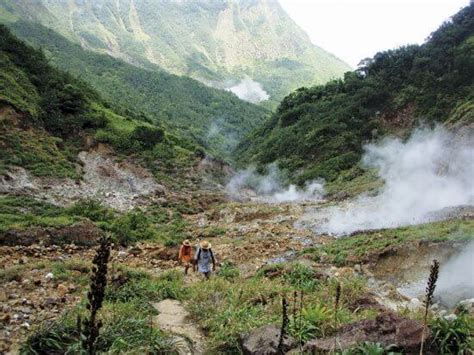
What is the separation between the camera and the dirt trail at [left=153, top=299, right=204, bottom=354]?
21.2 ft

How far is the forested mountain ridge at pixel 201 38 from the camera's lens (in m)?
140

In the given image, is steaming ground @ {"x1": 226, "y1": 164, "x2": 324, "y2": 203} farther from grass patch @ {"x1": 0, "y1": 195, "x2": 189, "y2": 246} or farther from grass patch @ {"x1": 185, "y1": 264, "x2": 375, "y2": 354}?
grass patch @ {"x1": 185, "y1": 264, "x2": 375, "y2": 354}

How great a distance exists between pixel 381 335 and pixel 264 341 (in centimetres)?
145

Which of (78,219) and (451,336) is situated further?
(78,219)

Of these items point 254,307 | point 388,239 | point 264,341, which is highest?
point 388,239

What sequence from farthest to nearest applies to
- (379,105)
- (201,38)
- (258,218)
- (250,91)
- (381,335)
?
(201,38) < (250,91) < (379,105) < (258,218) < (381,335)

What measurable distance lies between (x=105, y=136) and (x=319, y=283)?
26.4 metres

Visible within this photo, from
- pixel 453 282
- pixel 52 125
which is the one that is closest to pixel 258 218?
pixel 453 282

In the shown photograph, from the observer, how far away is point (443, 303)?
954cm

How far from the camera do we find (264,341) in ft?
19.2

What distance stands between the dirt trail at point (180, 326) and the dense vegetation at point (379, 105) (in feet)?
96.4

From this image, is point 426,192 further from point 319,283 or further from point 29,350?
point 29,350

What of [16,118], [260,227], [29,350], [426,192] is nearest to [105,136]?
[16,118]

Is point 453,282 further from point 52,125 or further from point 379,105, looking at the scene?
point 379,105
